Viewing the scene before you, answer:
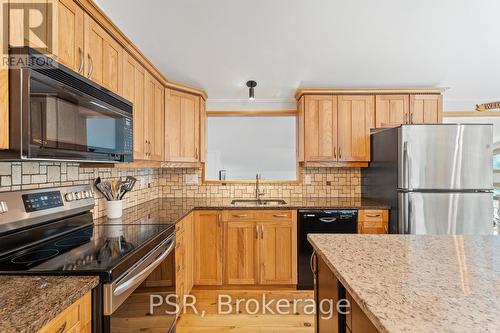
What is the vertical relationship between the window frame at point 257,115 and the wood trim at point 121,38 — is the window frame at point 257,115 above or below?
below

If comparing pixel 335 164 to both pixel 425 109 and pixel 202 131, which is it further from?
pixel 202 131

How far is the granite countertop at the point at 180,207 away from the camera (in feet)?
6.90

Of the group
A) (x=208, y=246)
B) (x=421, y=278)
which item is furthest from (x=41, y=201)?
(x=421, y=278)

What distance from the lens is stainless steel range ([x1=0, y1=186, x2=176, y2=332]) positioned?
3.51 ft

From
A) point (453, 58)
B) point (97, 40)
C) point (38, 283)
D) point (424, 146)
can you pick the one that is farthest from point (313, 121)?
point (38, 283)

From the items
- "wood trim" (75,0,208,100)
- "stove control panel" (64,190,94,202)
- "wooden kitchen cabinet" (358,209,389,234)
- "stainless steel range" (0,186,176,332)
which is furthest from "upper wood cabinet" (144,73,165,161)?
"wooden kitchen cabinet" (358,209,389,234)

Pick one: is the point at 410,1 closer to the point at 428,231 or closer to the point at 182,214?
the point at 428,231

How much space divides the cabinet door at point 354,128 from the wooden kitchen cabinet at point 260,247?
103 cm

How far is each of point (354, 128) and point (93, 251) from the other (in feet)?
9.40


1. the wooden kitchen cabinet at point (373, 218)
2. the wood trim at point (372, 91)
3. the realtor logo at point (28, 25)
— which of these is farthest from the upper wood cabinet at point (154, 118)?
the wooden kitchen cabinet at point (373, 218)

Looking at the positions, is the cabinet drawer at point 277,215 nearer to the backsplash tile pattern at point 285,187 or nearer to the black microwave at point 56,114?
the backsplash tile pattern at point 285,187

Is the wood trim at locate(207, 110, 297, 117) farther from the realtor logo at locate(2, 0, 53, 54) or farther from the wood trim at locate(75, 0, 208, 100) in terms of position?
the realtor logo at locate(2, 0, 53, 54)

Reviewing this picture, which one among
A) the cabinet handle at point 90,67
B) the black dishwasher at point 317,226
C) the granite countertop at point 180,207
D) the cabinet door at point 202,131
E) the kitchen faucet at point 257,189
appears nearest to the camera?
the cabinet handle at point 90,67

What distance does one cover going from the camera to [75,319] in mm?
923
